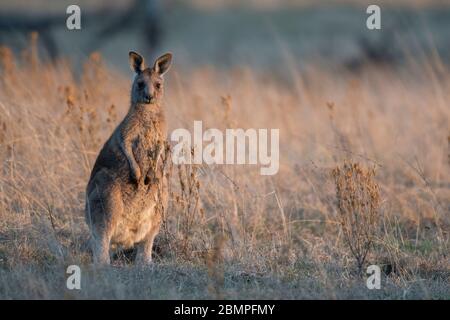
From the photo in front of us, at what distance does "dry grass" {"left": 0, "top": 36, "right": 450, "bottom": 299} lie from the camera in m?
5.61

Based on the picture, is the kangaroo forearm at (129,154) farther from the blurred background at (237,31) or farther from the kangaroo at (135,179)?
the blurred background at (237,31)

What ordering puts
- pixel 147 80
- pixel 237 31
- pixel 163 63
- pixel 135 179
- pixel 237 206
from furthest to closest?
pixel 237 31 < pixel 237 206 < pixel 163 63 < pixel 147 80 < pixel 135 179

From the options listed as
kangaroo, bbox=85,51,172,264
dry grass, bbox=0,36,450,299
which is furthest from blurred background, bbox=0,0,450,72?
kangaroo, bbox=85,51,172,264

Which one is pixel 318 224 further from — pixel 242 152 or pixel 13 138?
pixel 13 138

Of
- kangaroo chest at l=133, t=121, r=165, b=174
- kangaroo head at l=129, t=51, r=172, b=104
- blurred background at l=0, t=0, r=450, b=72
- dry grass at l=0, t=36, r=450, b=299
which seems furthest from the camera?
blurred background at l=0, t=0, r=450, b=72

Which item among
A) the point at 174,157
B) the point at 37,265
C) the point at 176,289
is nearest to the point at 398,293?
the point at 176,289

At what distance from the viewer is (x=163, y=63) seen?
6.50 metres

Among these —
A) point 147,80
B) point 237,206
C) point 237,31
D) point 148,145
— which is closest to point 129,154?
point 148,145

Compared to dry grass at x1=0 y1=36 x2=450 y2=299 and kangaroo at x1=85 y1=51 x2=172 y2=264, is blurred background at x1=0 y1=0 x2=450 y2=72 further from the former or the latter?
kangaroo at x1=85 y1=51 x2=172 y2=264

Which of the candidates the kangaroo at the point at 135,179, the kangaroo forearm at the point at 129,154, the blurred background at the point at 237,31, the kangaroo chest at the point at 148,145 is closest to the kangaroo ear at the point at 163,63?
the kangaroo at the point at 135,179

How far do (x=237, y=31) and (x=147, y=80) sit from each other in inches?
763

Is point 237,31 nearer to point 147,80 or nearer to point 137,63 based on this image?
point 137,63

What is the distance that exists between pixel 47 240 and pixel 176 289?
1.29 m

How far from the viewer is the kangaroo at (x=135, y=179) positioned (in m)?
6.02
